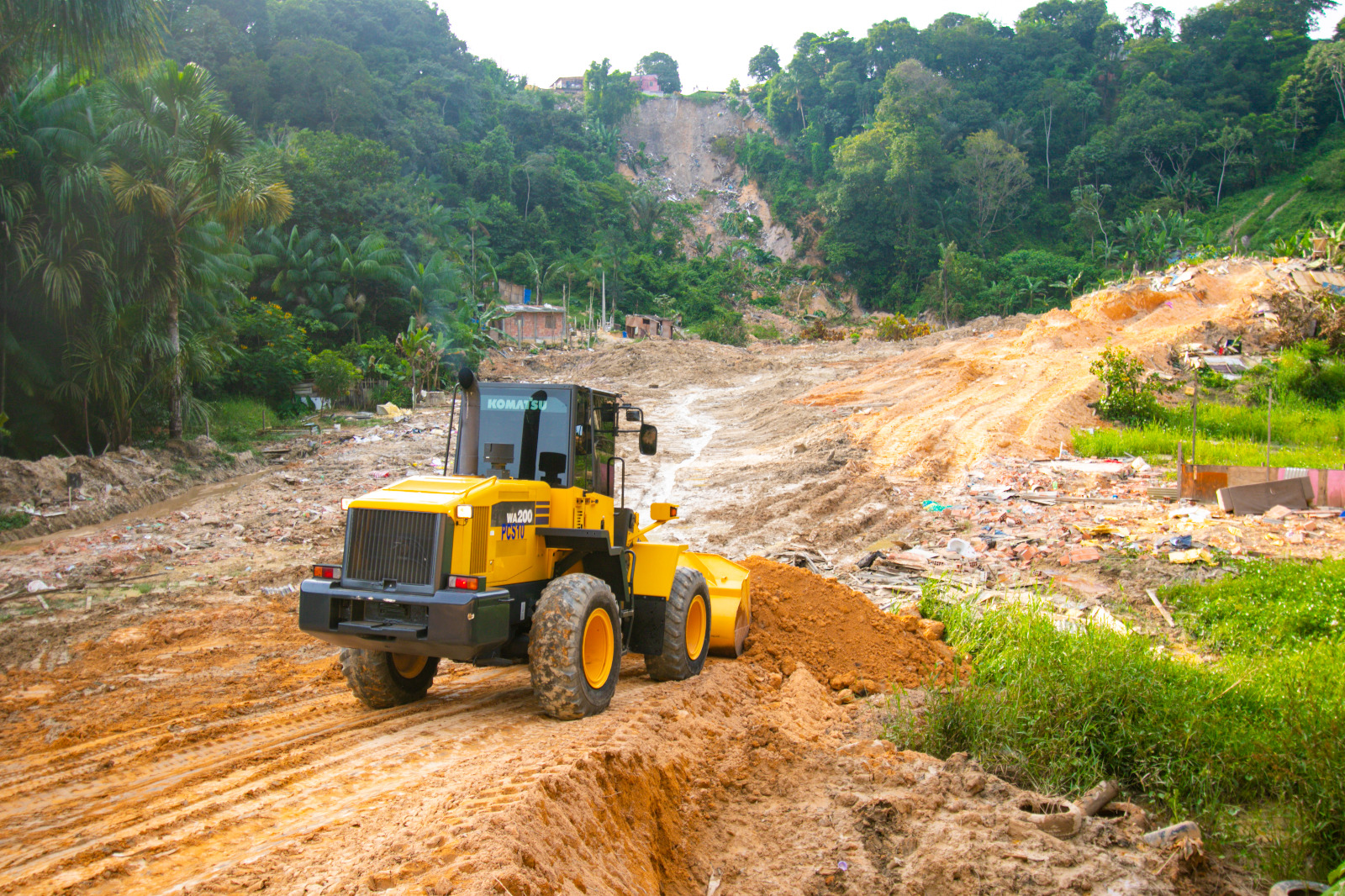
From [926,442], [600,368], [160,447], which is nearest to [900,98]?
[600,368]

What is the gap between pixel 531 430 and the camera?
20.6 feet

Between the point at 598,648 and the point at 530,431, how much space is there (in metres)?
1.75

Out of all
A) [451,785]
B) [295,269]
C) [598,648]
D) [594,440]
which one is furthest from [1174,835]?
[295,269]

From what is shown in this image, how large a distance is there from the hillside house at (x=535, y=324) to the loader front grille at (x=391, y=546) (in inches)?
1715

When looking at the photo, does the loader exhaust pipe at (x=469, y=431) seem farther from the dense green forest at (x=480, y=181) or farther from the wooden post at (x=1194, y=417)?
the wooden post at (x=1194, y=417)

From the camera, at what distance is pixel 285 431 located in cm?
2311

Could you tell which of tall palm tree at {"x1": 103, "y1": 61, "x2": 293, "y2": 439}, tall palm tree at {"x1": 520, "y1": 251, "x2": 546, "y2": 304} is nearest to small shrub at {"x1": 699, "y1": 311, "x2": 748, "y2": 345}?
tall palm tree at {"x1": 520, "y1": 251, "x2": 546, "y2": 304}

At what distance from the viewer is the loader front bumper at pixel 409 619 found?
4.96 metres

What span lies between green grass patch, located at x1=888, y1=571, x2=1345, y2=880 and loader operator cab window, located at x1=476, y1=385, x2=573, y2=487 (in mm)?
3297

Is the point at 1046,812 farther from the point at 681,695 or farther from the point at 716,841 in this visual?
the point at 681,695

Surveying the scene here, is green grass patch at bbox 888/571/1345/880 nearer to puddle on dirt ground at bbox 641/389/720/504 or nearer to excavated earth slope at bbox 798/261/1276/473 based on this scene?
excavated earth slope at bbox 798/261/1276/473

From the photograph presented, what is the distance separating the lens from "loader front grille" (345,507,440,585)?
16.9 ft

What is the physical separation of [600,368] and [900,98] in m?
48.0

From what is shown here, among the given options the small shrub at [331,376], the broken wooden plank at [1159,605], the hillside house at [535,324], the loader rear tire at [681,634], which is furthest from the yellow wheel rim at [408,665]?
Result: the hillside house at [535,324]
